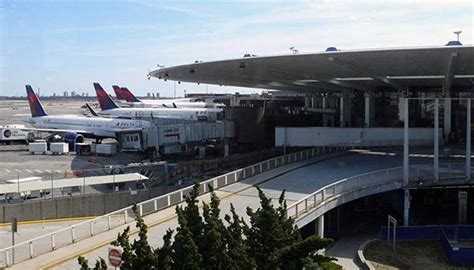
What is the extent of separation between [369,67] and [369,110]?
13942 mm

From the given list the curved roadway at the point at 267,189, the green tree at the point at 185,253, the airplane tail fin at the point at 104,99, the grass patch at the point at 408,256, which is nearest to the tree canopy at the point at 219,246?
the green tree at the point at 185,253

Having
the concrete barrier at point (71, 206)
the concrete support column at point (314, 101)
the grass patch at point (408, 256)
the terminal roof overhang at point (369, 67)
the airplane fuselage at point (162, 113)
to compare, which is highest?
the terminal roof overhang at point (369, 67)

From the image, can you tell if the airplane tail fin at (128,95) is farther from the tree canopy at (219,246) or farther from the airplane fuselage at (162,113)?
the tree canopy at (219,246)

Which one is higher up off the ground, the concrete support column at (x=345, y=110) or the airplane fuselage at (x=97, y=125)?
the concrete support column at (x=345, y=110)

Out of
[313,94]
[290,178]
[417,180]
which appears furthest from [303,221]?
[313,94]

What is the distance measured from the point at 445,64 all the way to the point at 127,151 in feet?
104

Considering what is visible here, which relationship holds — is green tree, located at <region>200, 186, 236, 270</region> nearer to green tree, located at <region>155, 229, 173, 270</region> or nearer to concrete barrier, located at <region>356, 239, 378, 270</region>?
green tree, located at <region>155, 229, 173, 270</region>

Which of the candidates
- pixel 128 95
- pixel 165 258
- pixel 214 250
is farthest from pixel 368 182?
pixel 128 95

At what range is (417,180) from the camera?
2655cm

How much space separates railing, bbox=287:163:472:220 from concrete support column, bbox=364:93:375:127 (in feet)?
53.6

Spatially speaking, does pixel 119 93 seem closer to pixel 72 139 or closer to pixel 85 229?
pixel 72 139

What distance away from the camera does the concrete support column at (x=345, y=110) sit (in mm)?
49491

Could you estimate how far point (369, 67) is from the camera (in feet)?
112

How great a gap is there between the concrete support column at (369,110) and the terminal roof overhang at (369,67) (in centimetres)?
109
